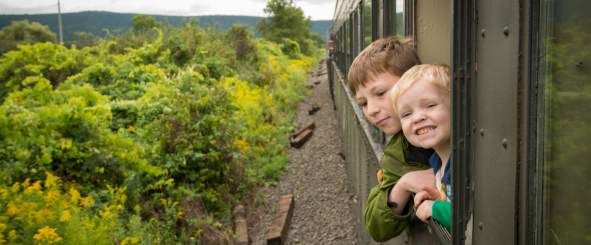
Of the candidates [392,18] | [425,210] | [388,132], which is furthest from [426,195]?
[392,18]

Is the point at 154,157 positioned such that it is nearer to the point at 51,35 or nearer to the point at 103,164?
the point at 103,164

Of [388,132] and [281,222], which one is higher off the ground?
[388,132]

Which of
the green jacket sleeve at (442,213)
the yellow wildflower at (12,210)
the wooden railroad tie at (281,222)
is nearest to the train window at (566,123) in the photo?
the green jacket sleeve at (442,213)

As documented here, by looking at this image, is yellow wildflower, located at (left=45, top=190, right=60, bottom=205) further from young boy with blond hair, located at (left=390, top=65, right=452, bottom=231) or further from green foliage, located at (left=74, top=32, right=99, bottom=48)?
green foliage, located at (left=74, top=32, right=99, bottom=48)

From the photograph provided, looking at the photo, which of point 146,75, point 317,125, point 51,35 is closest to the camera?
point 146,75

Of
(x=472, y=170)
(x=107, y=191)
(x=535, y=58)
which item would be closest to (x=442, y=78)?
(x=472, y=170)

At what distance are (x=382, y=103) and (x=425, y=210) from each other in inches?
20.3

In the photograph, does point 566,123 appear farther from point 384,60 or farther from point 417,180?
point 384,60

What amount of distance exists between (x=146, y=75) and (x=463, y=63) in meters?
11.2

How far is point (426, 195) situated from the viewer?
1748 millimetres

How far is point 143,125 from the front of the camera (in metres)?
8.33

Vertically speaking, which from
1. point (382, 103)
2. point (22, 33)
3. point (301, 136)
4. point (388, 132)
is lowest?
point (301, 136)

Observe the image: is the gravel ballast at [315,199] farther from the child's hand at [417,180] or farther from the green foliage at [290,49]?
the green foliage at [290,49]

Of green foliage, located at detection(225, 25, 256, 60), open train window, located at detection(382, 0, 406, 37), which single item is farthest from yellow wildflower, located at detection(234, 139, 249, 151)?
green foliage, located at detection(225, 25, 256, 60)
